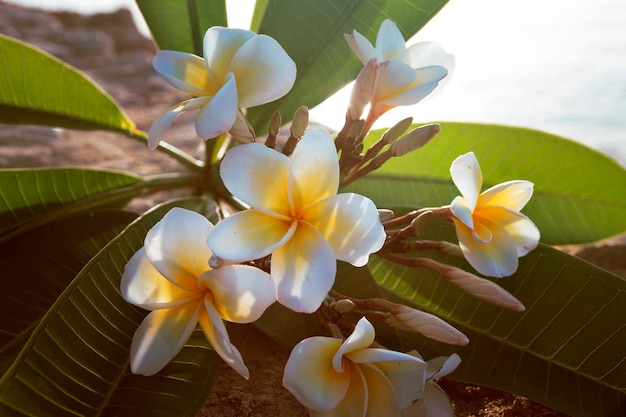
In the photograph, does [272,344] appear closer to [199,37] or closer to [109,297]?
[109,297]

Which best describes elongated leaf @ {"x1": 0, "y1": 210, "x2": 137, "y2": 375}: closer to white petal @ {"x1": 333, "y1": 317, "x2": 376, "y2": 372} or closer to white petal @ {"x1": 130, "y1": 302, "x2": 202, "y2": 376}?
white petal @ {"x1": 130, "y1": 302, "x2": 202, "y2": 376}

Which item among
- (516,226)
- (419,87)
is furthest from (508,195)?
(419,87)

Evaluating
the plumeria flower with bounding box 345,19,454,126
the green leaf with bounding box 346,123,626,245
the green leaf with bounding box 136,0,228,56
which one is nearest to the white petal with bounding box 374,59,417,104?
the plumeria flower with bounding box 345,19,454,126

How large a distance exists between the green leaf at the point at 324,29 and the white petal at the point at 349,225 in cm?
48

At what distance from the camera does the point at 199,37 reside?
3.49ft

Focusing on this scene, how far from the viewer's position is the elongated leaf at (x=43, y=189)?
919 mm

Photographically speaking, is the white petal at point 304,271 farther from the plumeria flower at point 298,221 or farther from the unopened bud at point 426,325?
the unopened bud at point 426,325

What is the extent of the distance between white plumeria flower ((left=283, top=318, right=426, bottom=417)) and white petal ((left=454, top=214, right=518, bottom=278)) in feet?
0.39

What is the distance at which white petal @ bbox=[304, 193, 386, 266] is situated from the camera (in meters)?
0.54

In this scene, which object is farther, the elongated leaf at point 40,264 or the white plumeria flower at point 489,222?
the elongated leaf at point 40,264

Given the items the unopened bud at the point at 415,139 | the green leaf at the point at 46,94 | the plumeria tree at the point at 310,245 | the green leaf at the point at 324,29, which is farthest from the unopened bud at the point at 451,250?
the green leaf at the point at 46,94

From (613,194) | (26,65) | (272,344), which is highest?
(613,194)

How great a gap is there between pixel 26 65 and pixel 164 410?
0.65 metres

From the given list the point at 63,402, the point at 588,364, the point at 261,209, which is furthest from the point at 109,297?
the point at 588,364
